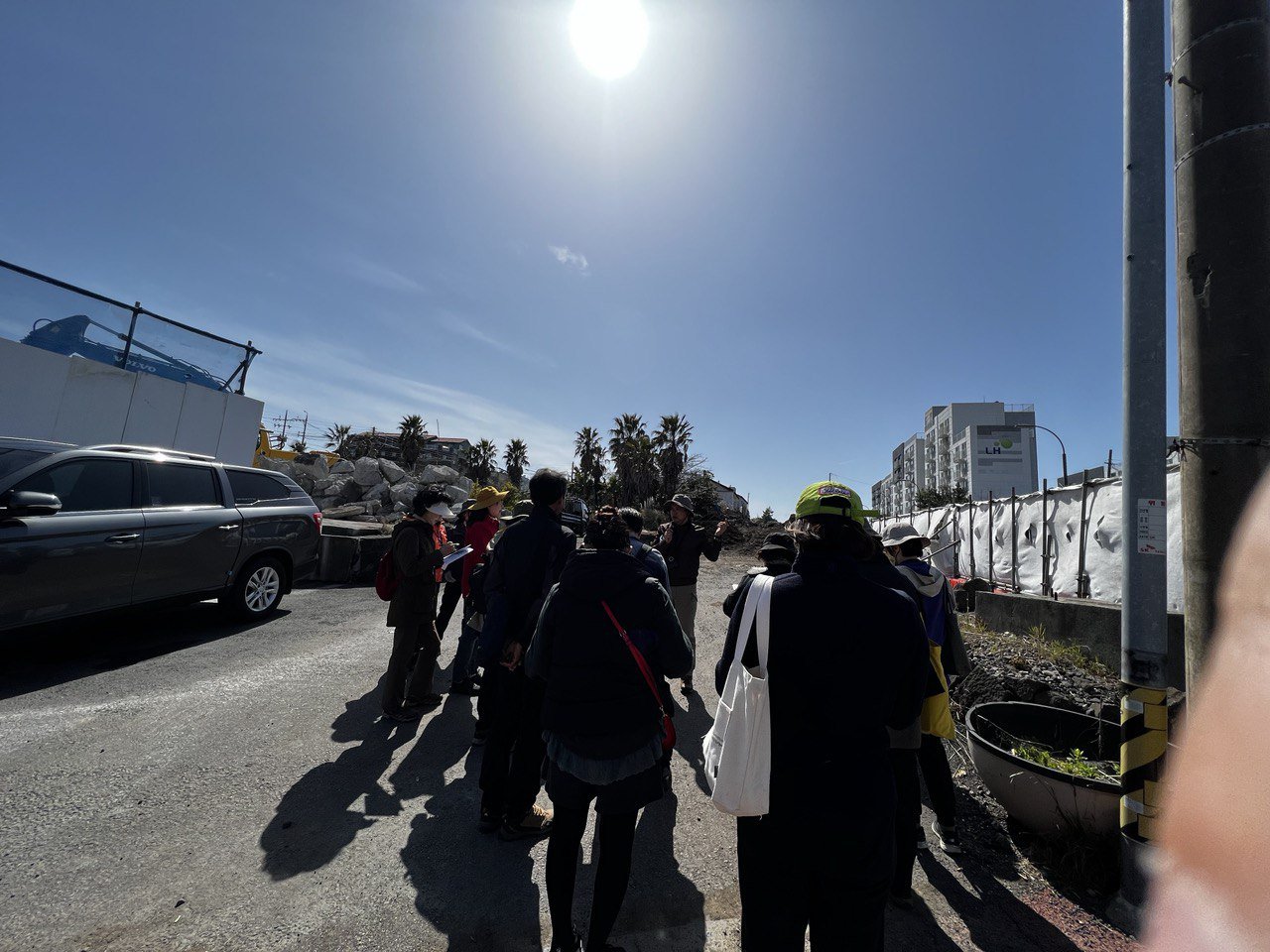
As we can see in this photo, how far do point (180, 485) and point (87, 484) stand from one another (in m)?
0.82

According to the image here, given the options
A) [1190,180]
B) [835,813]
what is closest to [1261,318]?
[1190,180]

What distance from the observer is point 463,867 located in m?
2.52

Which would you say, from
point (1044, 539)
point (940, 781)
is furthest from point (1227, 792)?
point (1044, 539)

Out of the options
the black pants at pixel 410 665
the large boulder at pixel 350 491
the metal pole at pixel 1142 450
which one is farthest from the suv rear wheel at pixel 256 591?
the large boulder at pixel 350 491

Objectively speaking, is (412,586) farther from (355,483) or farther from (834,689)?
(355,483)

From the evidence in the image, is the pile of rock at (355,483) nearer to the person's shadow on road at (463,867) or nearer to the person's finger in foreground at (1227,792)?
the person's shadow on road at (463,867)

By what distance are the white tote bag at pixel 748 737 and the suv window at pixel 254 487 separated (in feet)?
22.4

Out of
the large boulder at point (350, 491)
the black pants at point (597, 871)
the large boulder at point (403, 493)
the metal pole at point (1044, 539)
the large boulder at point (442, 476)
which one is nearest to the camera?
the black pants at point (597, 871)

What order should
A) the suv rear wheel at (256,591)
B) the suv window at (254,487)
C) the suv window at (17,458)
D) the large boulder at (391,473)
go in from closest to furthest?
the suv window at (17,458), the suv rear wheel at (256,591), the suv window at (254,487), the large boulder at (391,473)

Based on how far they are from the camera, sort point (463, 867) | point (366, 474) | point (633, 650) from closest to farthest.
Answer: point (633, 650) → point (463, 867) → point (366, 474)

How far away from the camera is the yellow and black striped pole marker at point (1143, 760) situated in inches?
92.7

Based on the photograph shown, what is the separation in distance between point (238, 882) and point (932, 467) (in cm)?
11219

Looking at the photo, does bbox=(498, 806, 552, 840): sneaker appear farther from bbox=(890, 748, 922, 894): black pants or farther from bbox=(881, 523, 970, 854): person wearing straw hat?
bbox=(881, 523, 970, 854): person wearing straw hat

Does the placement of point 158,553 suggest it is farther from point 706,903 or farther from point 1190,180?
point 1190,180
